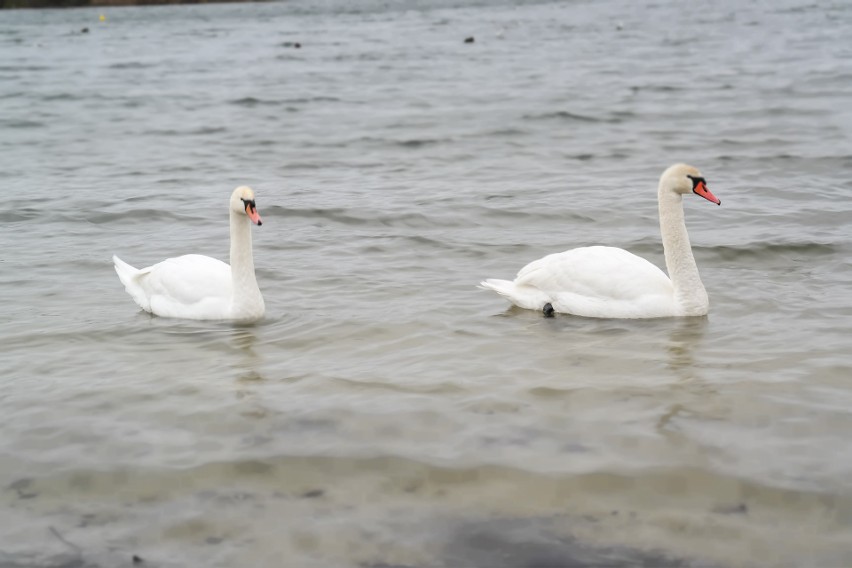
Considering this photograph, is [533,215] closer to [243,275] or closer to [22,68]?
[243,275]

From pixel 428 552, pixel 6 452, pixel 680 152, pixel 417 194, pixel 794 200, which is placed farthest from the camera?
pixel 680 152

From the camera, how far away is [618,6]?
60.0 metres

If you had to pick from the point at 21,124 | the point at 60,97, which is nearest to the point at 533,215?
the point at 21,124

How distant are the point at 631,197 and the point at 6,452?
8.44 meters

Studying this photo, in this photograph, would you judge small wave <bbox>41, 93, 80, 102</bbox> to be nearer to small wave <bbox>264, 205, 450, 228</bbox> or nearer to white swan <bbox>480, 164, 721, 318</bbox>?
small wave <bbox>264, 205, 450, 228</bbox>

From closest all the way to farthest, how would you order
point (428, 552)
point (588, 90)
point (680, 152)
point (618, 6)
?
point (428, 552)
point (680, 152)
point (588, 90)
point (618, 6)

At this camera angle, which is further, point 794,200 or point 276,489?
point 794,200

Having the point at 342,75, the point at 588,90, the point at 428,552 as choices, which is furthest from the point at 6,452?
the point at 342,75

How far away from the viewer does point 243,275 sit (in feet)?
28.2

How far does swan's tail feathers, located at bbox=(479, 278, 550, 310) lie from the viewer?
8555 mm

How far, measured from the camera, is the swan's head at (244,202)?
27.7ft

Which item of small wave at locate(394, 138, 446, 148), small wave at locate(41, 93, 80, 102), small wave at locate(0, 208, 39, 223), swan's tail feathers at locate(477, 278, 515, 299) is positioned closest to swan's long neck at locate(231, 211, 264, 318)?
swan's tail feathers at locate(477, 278, 515, 299)

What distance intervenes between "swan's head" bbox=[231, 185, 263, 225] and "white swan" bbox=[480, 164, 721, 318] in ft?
5.89

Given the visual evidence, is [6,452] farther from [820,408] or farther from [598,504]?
[820,408]
